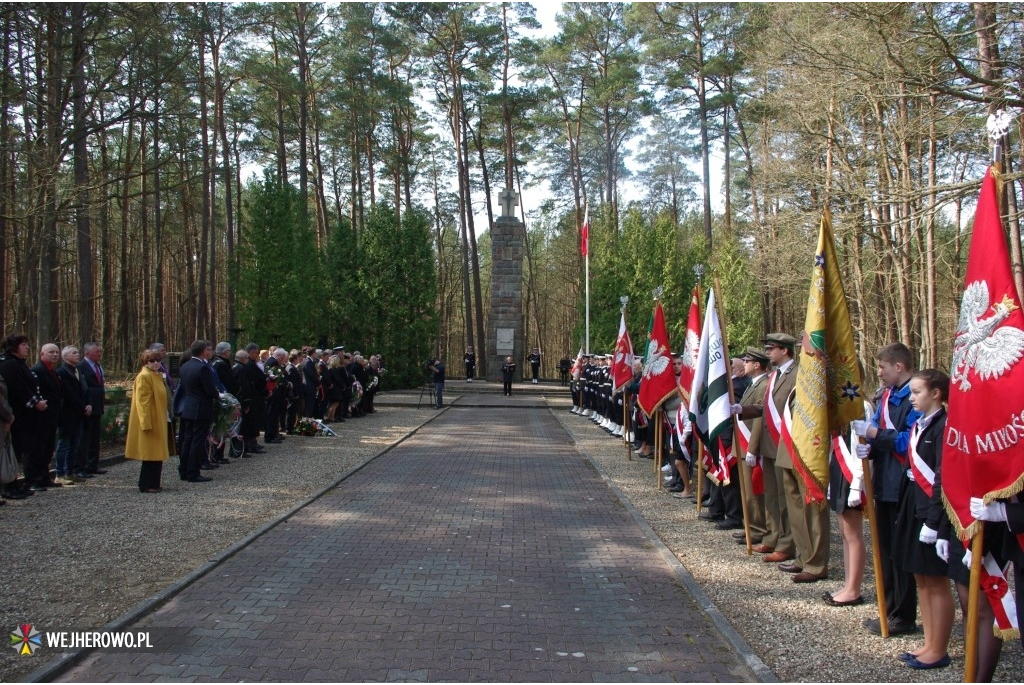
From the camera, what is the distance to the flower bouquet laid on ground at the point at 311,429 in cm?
1808

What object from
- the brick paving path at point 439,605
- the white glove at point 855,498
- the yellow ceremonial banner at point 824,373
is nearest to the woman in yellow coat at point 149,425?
the brick paving path at point 439,605

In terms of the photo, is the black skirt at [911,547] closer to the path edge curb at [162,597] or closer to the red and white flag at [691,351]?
the red and white flag at [691,351]

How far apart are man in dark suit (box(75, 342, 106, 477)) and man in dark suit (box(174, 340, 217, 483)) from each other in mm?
1071

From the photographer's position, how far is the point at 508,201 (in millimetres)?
40906

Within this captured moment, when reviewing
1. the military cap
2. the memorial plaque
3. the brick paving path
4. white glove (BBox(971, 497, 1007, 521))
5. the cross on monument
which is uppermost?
the cross on monument

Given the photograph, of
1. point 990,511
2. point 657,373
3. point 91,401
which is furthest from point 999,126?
point 91,401

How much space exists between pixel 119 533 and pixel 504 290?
33298mm

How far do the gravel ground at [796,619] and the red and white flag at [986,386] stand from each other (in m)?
1.16

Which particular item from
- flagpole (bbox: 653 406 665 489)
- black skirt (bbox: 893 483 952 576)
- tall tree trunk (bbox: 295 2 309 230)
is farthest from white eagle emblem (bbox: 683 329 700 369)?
tall tree trunk (bbox: 295 2 309 230)

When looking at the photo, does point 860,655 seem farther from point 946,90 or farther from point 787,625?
point 946,90

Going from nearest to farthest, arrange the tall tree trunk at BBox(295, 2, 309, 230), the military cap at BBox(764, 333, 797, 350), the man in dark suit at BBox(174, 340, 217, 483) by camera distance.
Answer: the military cap at BBox(764, 333, 797, 350) < the man in dark suit at BBox(174, 340, 217, 483) < the tall tree trunk at BBox(295, 2, 309, 230)

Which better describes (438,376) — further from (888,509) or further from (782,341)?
(888,509)

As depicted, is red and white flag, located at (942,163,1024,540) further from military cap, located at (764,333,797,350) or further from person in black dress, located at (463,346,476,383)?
person in black dress, located at (463,346,476,383)

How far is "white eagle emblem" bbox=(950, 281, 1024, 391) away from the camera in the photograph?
413 centimetres
